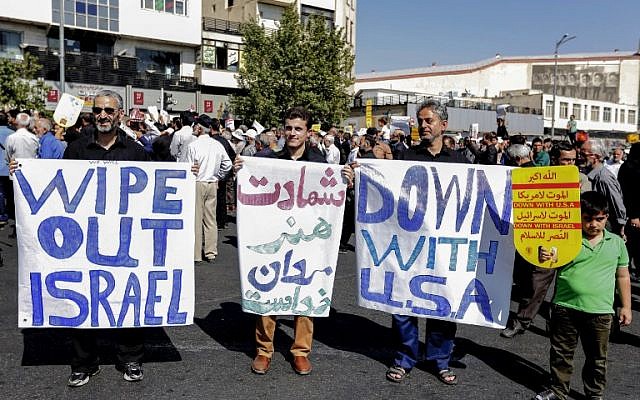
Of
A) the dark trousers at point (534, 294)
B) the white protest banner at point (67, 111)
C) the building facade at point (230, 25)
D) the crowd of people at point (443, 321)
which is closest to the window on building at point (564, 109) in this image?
the building facade at point (230, 25)

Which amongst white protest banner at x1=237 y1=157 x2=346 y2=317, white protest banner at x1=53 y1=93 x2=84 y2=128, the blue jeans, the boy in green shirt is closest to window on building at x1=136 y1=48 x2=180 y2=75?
white protest banner at x1=53 y1=93 x2=84 y2=128

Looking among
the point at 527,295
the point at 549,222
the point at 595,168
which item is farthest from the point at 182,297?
the point at 595,168

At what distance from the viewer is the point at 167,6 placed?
115 ft

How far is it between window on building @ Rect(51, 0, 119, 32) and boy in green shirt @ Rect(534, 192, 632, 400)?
106 feet

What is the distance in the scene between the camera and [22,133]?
9.54 meters

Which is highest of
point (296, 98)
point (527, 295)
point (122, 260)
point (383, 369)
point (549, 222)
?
point (296, 98)

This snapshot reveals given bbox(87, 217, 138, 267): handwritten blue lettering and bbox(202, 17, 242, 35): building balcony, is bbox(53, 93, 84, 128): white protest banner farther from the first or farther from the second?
bbox(202, 17, 242, 35): building balcony

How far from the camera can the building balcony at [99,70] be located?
30172 mm

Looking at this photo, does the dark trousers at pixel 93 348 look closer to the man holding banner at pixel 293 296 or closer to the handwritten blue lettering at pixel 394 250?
the man holding banner at pixel 293 296

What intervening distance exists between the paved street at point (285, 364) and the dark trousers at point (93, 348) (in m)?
0.14

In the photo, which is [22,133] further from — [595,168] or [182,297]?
[595,168]

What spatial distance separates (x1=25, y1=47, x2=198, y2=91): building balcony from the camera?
99.0ft

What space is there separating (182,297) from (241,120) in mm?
30313

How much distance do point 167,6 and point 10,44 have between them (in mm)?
8933
